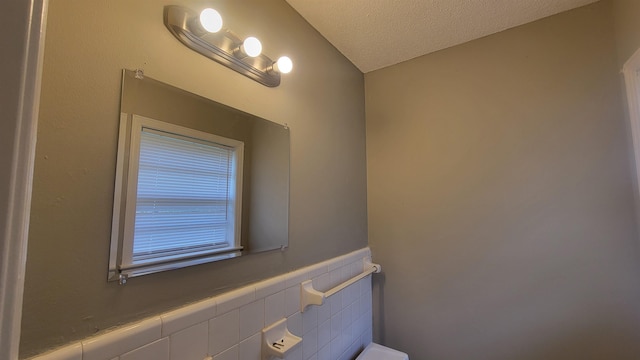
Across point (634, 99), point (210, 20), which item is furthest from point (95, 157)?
point (634, 99)

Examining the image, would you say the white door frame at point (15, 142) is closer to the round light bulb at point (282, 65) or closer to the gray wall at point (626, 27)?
the round light bulb at point (282, 65)

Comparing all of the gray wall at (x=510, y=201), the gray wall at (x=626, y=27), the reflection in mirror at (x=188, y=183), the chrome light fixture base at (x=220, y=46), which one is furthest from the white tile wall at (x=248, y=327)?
the gray wall at (x=626, y=27)

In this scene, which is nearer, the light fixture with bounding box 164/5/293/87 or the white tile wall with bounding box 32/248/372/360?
the white tile wall with bounding box 32/248/372/360

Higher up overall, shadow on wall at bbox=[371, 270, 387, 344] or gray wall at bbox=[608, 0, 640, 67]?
gray wall at bbox=[608, 0, 640, 67]

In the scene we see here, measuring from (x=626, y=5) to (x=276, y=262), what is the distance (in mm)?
1912

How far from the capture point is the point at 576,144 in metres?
1.33

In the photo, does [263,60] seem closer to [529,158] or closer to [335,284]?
[335,284]

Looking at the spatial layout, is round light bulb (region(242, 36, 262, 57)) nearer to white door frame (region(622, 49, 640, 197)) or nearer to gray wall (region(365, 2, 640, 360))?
gray wall (region(365, 2, 640, 360))

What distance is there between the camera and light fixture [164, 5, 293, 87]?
819 mm

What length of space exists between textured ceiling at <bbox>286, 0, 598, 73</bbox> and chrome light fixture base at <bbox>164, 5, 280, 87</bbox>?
1.56ft

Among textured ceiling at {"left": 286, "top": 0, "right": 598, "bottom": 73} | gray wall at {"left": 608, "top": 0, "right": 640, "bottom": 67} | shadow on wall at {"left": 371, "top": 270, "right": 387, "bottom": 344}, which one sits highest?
textured ceiling at {"left": 286, "top": 0, "right": 598, "bottom": 73}

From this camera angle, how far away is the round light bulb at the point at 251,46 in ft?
3.17

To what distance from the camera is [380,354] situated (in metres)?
1.57

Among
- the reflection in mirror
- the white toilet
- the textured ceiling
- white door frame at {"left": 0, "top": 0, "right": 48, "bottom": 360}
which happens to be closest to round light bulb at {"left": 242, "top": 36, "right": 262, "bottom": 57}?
the reflection in mirror
